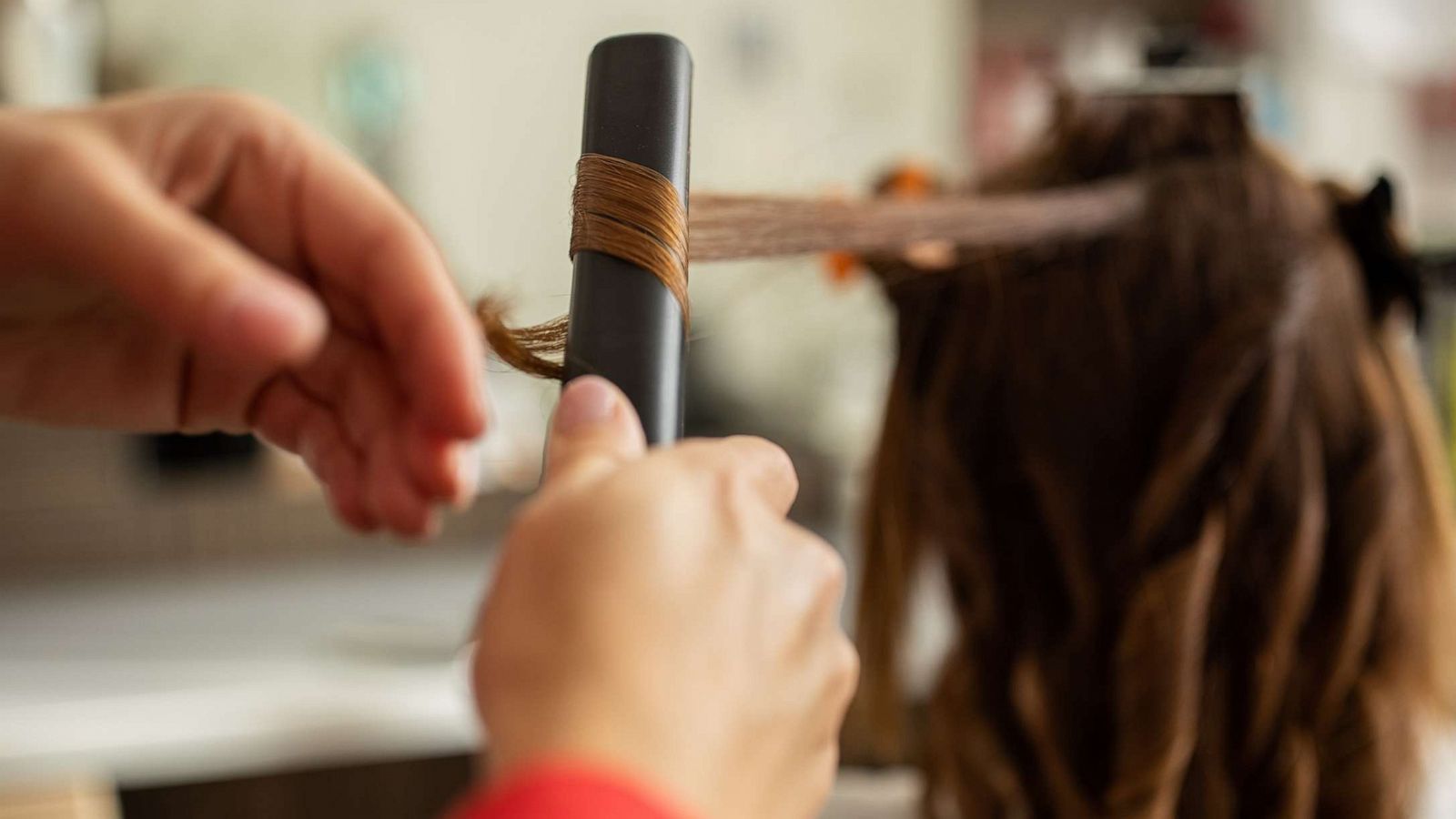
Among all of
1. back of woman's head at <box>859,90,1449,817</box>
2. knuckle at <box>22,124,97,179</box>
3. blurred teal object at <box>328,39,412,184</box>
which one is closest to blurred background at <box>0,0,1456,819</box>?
blurred teal object at <box>328,39,412,184</box>

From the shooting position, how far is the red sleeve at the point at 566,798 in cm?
26

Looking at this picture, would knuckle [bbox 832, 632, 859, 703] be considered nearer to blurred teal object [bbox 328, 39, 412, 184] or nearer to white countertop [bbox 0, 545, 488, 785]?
white countertop [bbox 0, 545, 488, 785]

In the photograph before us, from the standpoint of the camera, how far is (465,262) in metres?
2.17

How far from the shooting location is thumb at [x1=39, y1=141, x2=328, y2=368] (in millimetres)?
354

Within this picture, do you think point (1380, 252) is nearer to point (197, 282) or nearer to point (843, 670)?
point (843, 670)

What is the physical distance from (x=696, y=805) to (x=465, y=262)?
198cm

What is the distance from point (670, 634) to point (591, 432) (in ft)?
0.27

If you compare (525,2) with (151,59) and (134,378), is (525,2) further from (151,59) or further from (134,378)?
(134,378)

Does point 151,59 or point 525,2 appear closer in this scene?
point 151,59

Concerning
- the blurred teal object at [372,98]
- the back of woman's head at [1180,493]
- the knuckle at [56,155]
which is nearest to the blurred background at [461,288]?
the blurred teal object at [372,98]

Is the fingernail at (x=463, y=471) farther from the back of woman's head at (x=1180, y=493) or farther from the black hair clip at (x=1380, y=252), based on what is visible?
the black hair clip at (x=1380, y=252)

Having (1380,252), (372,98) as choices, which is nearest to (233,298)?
(1380,252)

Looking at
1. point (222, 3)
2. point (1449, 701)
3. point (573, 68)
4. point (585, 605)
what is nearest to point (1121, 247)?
point (1449, 701)

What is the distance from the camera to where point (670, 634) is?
30 centimetres
